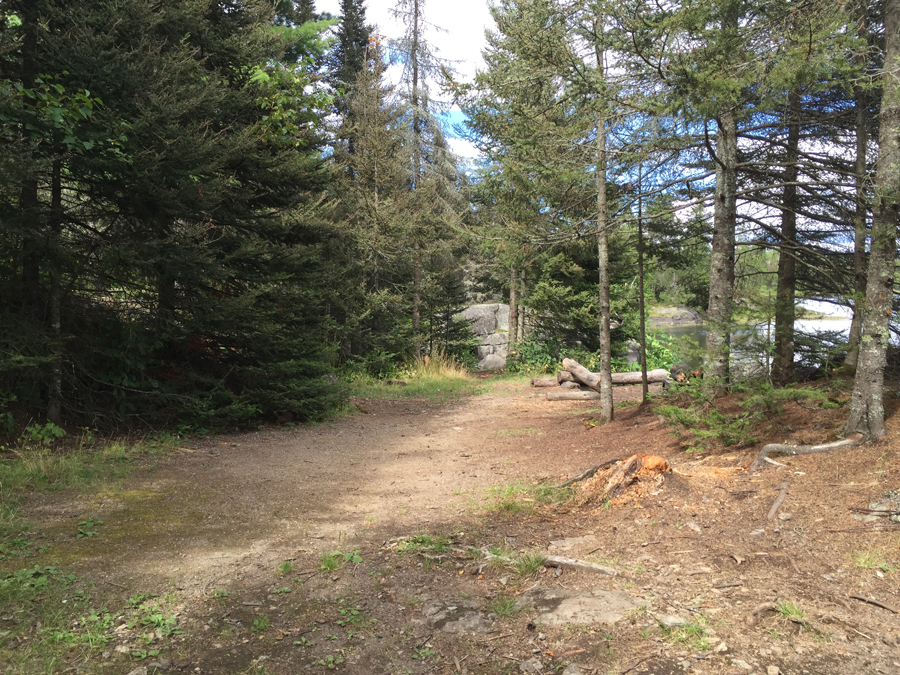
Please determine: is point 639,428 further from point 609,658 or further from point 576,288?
point 576,288

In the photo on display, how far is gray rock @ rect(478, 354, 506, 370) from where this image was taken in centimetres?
1859

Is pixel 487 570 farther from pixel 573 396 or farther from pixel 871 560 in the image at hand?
pixel 573 396

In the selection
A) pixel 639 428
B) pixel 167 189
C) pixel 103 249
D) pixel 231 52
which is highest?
pixel 231 52

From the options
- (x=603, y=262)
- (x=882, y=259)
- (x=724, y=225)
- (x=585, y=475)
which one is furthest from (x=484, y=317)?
(x=882, y=259)

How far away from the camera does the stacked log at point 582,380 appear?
485 inches

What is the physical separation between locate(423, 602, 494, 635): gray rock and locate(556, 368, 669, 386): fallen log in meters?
10.2

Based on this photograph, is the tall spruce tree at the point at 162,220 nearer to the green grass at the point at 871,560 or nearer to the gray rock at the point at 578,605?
the gray rock at the point at 578,605

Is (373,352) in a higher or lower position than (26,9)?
lower

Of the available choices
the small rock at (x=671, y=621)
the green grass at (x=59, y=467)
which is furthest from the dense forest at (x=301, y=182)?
the small rock at (x=671, y=621)

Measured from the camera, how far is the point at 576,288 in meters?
16.1

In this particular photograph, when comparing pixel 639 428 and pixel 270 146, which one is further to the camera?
pixel 270 146

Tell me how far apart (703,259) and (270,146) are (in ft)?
26.9

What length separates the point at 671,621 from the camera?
104 inches

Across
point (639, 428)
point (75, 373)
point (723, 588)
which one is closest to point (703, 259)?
point (639, 428)
